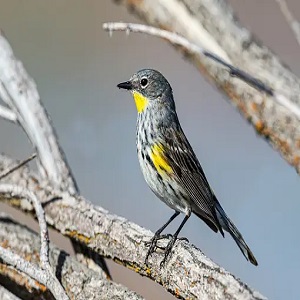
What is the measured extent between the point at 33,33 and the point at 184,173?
18.0 feet

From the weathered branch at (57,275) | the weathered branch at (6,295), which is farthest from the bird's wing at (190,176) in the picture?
the weathered branch at (6,295)

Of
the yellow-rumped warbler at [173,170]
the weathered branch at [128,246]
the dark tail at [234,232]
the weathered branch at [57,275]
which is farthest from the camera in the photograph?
the yellow-rumped warbler at [173,170]

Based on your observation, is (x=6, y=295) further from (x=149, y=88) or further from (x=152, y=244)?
(x=149, y=88)

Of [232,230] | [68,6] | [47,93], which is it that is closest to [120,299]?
[232,230]

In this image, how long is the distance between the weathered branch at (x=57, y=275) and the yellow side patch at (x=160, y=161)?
2.05 ft

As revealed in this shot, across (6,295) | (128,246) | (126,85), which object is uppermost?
(126,85)

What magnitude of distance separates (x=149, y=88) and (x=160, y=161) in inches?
18.2

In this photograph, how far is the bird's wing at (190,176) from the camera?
4578 mm

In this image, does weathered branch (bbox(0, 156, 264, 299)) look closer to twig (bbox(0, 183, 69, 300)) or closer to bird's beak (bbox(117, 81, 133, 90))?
twig (bbox(0, 183, 69, 300))

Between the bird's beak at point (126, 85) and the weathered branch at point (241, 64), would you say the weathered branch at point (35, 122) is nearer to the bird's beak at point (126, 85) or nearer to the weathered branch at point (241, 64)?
the bird's beak at point (126, 85)

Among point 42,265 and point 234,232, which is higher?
point 234,232

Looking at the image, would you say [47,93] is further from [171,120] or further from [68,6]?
[171,120]

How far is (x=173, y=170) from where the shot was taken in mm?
4648

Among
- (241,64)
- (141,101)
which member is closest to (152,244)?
(141,101)
